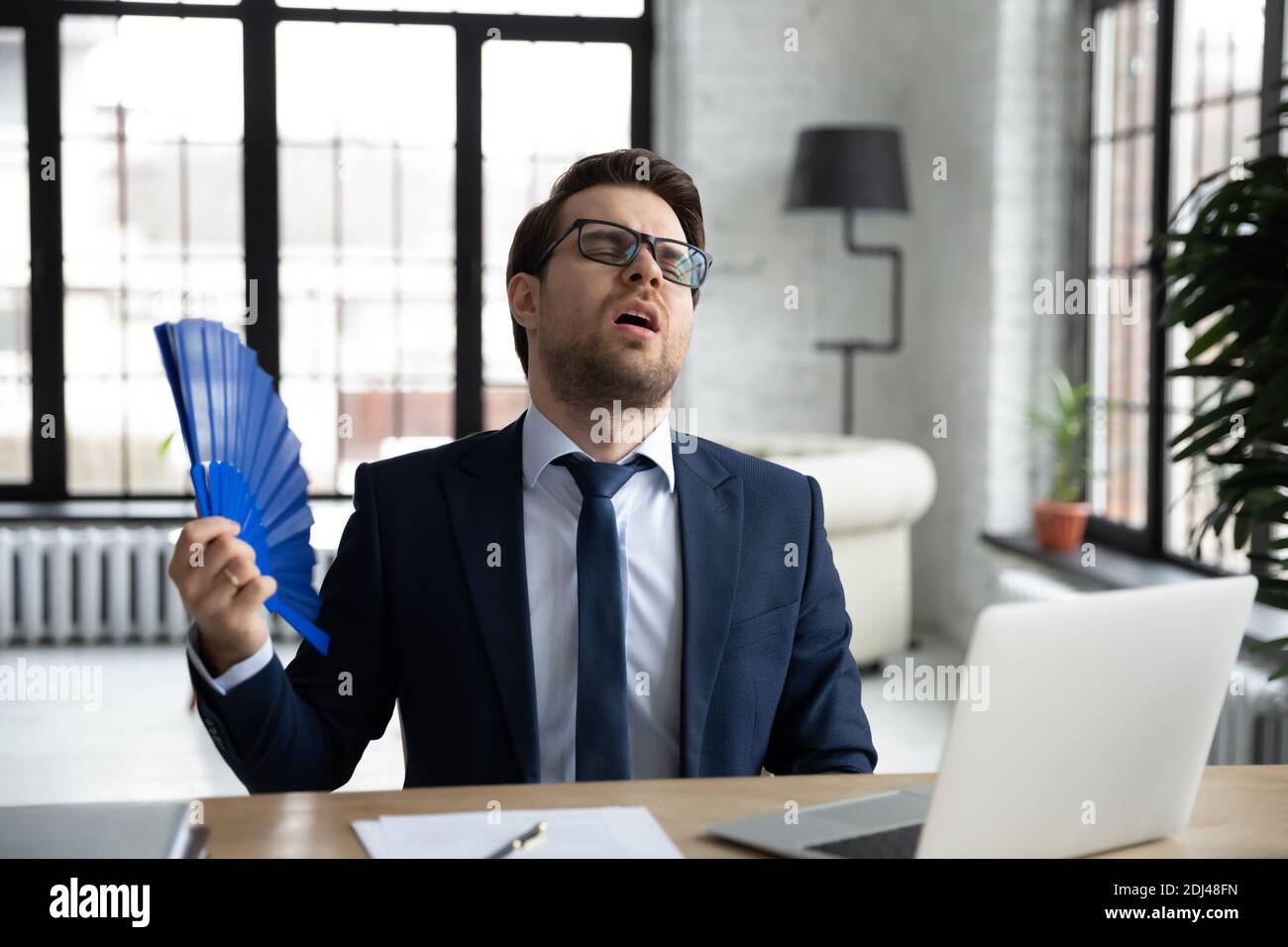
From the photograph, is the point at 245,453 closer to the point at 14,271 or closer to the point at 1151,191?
the point at 1151,191

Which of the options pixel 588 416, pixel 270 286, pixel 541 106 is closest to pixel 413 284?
pixel 270 286

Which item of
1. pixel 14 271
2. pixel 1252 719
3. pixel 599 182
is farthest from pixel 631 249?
pixel 14 271

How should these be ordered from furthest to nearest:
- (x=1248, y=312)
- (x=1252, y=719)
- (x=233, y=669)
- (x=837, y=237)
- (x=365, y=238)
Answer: (x=837, y=237)
(x=365, y=238)
(x=1252, y=719)
(x=1248, y=312)
(x=233, y=669)

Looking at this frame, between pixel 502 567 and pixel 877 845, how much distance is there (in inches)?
24.1

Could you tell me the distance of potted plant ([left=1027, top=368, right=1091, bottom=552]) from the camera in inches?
195

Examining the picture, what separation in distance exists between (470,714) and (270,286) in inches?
186

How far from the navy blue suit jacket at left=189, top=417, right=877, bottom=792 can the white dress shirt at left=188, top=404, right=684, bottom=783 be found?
3 cm

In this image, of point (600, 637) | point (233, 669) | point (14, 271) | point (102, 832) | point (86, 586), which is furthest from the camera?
point (14, 271)

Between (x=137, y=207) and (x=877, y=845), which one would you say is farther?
(x=137, y=207)

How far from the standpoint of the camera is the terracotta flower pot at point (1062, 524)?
4.95 meters

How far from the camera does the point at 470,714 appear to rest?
1.56 metres

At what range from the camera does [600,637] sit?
5.08 ft

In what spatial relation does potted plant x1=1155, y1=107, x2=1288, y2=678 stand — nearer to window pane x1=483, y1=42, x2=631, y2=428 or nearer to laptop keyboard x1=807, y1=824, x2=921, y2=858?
laptop keyboard x1=807, y1=824, x2=921, y2=858

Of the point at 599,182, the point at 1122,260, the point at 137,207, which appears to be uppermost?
the point at 137,207
